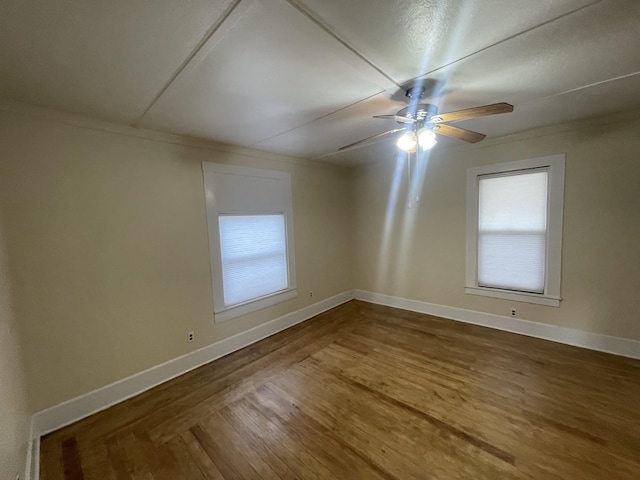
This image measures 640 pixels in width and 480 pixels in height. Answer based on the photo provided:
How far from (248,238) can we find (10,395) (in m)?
2.25

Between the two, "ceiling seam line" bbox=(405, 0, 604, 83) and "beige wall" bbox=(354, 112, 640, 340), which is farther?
"beige wall" bbox=(354, 112, 640, 340)

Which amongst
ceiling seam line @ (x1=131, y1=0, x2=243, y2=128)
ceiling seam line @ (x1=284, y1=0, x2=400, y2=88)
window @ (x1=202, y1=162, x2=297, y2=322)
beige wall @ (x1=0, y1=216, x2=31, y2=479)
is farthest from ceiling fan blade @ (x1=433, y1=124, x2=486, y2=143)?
beige wall @ (x1=0, y1=216, x2=31, y2=479)

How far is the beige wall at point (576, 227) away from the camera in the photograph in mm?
2658

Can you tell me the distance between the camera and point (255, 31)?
126 centimetres

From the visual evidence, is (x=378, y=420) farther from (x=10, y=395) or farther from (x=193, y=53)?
(x=193, y=53)

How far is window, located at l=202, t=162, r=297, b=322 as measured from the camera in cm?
304

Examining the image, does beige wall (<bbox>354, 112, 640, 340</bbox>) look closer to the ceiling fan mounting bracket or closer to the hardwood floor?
the hardwood floor

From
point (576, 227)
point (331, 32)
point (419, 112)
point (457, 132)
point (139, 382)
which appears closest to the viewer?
point (331, 32)

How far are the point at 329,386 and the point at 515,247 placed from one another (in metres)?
2.90

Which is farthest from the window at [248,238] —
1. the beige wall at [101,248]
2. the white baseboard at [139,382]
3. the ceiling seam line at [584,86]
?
the ceiling seam line at [584,86]

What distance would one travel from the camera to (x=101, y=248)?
225 centimetres

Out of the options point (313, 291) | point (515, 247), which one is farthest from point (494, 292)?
point (313, 291)

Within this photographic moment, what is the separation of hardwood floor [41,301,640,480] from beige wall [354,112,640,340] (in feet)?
1.81

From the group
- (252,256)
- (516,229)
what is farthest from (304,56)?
(516,229)
